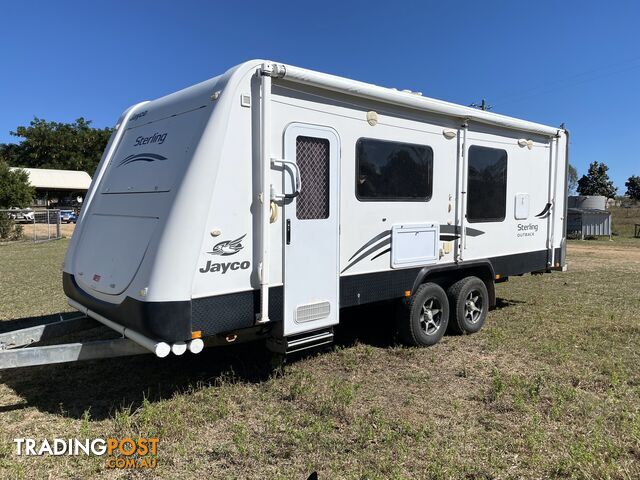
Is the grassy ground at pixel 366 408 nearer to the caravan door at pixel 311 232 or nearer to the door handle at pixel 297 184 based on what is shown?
the caravan door at pixel 311 232

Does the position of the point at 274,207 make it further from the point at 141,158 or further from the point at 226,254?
the point at 141,158

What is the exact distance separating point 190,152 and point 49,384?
102 inches

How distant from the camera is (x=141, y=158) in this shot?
4410 mm

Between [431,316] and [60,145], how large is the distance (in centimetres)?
5274

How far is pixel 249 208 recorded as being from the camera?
3.89 metres

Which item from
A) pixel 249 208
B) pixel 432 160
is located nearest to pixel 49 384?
pixel 249 208

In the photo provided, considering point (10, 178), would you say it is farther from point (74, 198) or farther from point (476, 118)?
point (476, 118)

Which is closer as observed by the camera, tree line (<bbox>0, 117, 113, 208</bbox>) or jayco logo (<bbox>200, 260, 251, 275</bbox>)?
jayco logo (<bbox>200, 260, 251, 275</bbox>)

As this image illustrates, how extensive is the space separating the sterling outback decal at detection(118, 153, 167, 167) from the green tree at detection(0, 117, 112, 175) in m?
49.0

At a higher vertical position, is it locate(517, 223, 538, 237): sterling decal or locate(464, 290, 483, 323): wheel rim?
locate(517, 223, 538, 237): sterling decal

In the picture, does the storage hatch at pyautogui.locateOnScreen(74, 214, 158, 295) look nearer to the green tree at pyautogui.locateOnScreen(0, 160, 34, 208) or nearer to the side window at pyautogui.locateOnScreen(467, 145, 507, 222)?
the side window at pyautogui.locateOnScreen(467, 145, 507, 222)

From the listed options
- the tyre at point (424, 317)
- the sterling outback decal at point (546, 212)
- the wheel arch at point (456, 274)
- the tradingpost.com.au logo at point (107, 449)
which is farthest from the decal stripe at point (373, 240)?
the sterling outback decal at point (546, 212)

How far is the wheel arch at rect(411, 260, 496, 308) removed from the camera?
546cm

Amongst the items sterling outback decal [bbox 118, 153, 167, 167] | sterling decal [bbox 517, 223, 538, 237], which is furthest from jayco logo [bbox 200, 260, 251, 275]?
sterling decal [bbox 517, 223, 538, 237]
